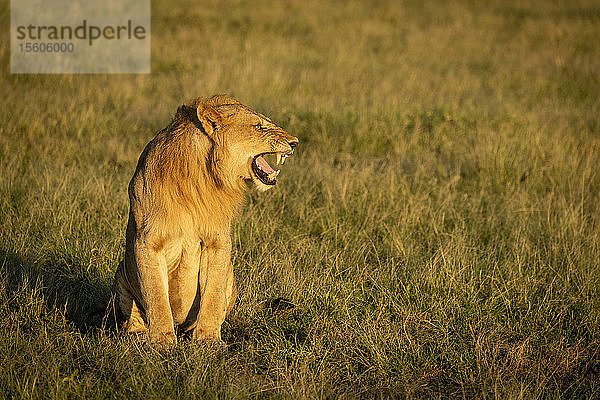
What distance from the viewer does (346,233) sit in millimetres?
6363

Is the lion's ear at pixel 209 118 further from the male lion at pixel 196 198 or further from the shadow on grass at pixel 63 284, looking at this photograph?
the shadow on grass at pixel 63 284

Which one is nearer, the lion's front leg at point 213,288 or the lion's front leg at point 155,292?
the lion's front leg at point 155,292

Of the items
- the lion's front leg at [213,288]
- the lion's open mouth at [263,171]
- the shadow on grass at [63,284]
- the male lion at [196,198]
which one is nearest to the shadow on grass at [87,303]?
the shadow on grass at [63,284]

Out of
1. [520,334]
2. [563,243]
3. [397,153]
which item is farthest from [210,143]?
[397,153]

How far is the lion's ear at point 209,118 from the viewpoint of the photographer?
3.87m

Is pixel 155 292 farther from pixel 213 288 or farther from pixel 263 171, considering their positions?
pixel 263 171

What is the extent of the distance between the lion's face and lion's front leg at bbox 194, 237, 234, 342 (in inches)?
17.8

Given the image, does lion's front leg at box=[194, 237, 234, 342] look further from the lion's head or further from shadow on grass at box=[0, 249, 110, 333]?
shadow on grass at box=[0, 249, 110, 333]

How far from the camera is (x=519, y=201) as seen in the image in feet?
23.5

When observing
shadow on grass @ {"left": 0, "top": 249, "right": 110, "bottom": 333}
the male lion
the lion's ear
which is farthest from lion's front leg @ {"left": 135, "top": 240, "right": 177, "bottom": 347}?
shadow on grass @ {"left": 0, "top": 249, "right": 110, "bottom": 333}

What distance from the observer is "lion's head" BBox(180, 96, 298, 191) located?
3.96 metres

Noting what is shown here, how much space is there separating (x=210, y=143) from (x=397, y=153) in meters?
5.28

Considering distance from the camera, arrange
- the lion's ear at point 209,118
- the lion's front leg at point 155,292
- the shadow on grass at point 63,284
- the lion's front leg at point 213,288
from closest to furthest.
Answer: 1. the lion's ear at point 209,118
2. the lion's front leg at point 155,292
3. the lion's front leg at point 213,288
4. the shadow on grass at point 63,284

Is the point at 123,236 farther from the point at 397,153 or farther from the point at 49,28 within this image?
the point at 49,28
